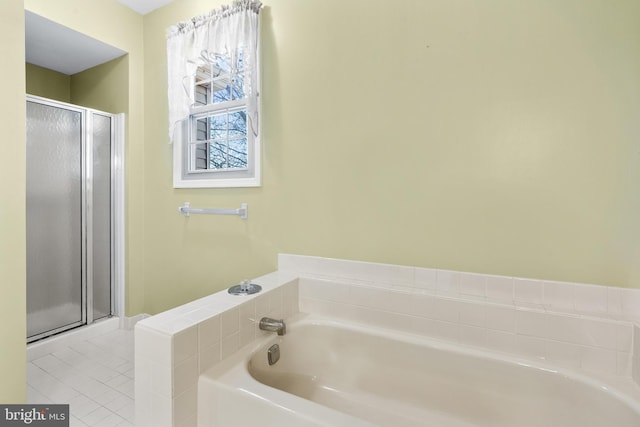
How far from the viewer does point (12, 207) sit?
1.59 m

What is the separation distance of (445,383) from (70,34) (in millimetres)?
3242

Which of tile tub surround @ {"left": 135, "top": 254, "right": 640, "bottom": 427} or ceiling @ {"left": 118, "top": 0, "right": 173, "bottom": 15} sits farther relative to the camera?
ceiling @ {"left": 118, "top": 0, "right": 173, "bottom": 15}

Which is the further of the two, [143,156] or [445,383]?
[143,156]

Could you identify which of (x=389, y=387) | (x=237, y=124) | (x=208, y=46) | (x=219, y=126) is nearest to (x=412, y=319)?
(x=389, y=387)

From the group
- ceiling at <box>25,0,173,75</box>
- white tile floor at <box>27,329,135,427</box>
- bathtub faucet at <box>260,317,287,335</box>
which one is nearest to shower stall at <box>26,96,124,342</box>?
white tile floor at <box>27,329,135,427</box>

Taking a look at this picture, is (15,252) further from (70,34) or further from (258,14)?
(258,14)

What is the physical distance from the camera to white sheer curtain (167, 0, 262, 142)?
73.3 inches

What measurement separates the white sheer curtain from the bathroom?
4.4 inches

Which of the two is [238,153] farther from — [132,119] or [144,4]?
[144,4]

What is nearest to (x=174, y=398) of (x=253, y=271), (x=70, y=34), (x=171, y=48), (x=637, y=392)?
(x=253, y=271)

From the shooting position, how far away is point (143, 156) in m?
2.59

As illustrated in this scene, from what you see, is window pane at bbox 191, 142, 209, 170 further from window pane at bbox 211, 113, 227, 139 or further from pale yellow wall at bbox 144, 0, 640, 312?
pale yellow wall at bbox 144, 0, 640, 312

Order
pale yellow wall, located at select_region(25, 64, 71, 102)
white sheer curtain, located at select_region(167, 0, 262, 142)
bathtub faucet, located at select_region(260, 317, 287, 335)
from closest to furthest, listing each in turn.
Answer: bathtub faucet, located at select_region(260, 317, 287, 335) < white sheer curtain, located at select_region(167, 0, 262, 142) < pale yellow wall, located at select_region(25, 64, 71, 102)

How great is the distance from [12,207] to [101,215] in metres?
0.99
